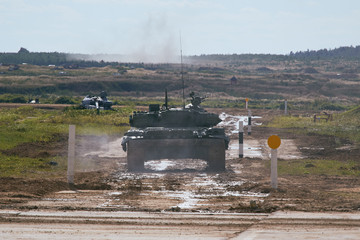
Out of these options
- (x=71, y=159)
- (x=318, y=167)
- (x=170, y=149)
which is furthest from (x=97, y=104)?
(x=71, y=159)

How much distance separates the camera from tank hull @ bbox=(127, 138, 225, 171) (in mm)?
16766

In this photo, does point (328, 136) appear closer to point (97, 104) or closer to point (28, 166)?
point (28, 166)

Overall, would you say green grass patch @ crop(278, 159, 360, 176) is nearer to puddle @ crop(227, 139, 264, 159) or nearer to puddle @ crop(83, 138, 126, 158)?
puddle @ crop(227, 139, 264, 159)

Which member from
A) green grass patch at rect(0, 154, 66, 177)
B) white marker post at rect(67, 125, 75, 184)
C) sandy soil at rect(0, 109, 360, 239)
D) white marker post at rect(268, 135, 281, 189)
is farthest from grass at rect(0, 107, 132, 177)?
white marker post at rect(268, 135, 281, 189)

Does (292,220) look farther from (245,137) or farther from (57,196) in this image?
(245,137)

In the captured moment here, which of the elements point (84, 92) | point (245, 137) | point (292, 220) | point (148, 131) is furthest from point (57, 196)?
point (84, 92)

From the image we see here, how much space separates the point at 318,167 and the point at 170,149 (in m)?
4.21

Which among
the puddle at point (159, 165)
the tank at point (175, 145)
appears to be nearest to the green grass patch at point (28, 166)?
the tank at point (175, 145)

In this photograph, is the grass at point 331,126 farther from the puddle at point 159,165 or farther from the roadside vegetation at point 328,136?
the puddle at point 159,165

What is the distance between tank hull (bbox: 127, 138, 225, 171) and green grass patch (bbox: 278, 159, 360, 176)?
186 cm

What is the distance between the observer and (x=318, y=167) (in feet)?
57.9

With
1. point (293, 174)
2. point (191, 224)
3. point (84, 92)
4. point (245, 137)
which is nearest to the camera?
point (191, 224)

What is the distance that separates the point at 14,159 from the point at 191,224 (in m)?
10.5

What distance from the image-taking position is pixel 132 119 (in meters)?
18.8
